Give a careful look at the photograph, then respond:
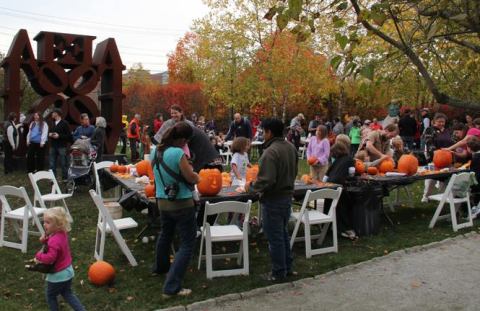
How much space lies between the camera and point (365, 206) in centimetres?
764

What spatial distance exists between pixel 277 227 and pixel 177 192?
4.13 ft

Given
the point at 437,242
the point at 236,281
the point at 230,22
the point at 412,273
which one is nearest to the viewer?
the point at 236,281

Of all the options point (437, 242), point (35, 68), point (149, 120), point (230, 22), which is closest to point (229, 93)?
point (230, 22)

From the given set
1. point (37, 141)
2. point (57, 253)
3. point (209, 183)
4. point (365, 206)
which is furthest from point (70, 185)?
point (57, 253)

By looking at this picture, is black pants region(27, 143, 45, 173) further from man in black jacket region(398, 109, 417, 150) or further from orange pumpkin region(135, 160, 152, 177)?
man in black jacket region(398, 109, 417, 150)

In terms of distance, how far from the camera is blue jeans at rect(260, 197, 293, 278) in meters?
5.67

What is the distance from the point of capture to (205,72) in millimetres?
30656

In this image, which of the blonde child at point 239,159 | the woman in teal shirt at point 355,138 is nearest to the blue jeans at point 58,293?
the blonde child at point 239,159

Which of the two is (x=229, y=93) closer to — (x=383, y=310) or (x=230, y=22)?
(x=230, y=22)

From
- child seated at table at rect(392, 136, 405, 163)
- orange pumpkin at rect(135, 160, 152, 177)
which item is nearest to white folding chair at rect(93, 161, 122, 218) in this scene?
orange pumpkin at rect(135, 160, 152, 177)

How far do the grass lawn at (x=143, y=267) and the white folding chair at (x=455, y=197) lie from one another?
15 cm

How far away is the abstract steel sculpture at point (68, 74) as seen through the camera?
14.8 meters

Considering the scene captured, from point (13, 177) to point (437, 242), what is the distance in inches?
440

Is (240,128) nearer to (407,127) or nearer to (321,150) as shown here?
(407,127)
